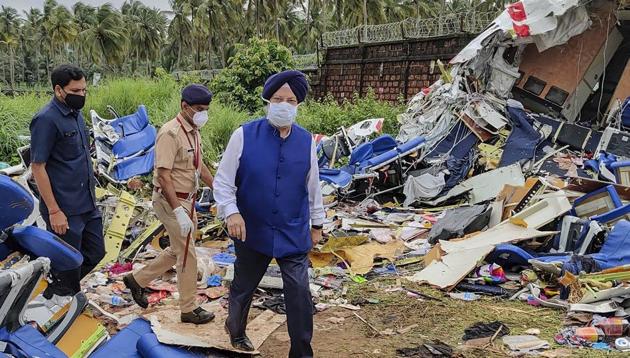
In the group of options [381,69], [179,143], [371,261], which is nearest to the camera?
[179,143]

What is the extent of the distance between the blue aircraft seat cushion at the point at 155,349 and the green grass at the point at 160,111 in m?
5.75

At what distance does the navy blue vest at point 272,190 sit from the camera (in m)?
2.96

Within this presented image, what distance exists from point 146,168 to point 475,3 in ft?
118

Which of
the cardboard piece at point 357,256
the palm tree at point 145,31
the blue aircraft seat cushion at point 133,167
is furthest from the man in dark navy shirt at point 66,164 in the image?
the palm tree at point 145,31

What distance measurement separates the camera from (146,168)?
25.5ft

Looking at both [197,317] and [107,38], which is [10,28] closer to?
[107,38]

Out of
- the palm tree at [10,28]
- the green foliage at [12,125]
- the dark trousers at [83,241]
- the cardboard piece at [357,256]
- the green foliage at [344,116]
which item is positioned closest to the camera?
the dark trousers at [83,241]

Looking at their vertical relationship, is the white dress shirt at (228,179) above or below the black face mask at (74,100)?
below

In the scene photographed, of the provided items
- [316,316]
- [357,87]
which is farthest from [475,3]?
Result: [316,316]

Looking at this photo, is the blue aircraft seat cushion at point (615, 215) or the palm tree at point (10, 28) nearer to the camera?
the blue aircraft seat cushion at point (615, 215)

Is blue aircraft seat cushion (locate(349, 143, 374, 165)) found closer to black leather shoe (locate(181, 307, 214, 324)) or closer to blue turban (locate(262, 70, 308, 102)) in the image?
black leather shoe (locate(181, 307, 214, 324))

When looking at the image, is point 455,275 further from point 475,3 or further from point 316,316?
point 475,3

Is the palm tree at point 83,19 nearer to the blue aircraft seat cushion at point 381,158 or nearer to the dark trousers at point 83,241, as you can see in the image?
the blue aircraft seat cushion at point 381,158

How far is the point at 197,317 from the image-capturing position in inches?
148
